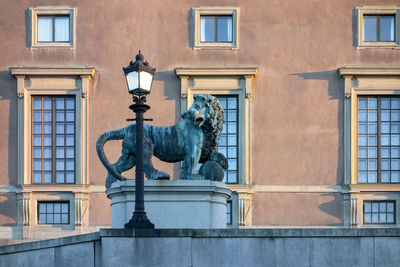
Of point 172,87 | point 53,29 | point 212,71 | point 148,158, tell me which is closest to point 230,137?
point 212,71

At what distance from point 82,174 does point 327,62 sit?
30.6 feet

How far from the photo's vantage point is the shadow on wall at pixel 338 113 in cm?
3381

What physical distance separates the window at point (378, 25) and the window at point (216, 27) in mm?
4360

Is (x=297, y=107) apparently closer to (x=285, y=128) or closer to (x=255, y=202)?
(x=285, y=128)

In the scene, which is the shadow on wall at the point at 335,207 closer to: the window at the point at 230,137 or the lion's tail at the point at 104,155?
the window at the point at 230,137

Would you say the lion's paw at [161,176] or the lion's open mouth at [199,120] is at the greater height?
the lion's open mouth at [199,120]

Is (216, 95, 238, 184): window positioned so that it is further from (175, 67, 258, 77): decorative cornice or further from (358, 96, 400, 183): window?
(358, 96, 400, 183): window

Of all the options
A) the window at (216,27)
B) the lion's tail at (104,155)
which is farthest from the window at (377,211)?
Result: the lion's tail at (104,155)

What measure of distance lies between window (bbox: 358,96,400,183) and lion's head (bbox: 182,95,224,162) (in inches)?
600

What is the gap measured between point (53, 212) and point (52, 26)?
6.53 m

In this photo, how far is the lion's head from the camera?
19375 mm

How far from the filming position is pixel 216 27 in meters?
34.8

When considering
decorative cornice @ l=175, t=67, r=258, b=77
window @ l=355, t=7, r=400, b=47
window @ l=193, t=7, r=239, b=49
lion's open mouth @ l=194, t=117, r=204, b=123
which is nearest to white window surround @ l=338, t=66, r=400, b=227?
window @ l=355, t=7, r=400, b=47

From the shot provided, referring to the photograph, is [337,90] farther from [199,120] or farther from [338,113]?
[199,120]
